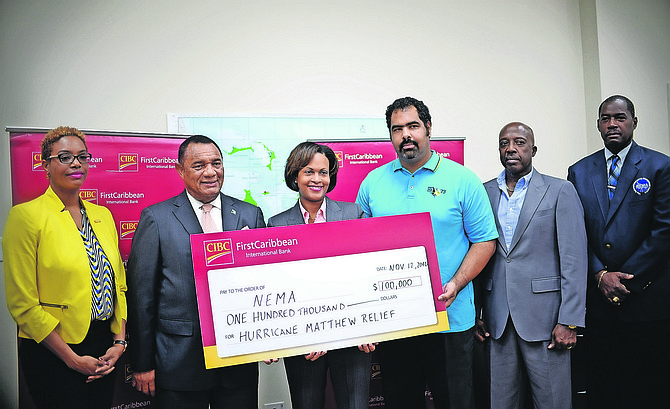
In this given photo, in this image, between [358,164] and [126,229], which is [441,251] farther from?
[126,229]

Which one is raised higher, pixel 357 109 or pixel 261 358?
pixel 357 109

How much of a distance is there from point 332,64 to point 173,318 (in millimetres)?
2333

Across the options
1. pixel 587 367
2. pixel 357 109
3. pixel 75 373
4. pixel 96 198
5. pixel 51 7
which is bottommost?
pixel 587 367

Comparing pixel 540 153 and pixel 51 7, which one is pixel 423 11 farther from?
pixel 51 7

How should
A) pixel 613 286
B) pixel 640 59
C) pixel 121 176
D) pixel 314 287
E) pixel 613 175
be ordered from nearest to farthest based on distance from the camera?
1. pixel 314 287
2. pixel 613 286
3. pixel 613 175
4. pixel 121 176
5. pixel 640 59

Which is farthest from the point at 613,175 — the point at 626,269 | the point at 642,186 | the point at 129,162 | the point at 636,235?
the point at 129,162

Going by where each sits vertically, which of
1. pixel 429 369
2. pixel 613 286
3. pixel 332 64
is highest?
pixel 332 64

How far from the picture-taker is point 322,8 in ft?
11.1

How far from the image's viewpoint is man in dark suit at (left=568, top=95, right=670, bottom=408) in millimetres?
2275

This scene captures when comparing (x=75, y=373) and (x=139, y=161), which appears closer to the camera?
(x=75, y=373)

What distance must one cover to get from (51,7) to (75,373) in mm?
2498

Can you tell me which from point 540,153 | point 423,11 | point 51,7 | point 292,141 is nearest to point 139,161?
point 292,141

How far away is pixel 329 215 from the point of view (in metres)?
2.01

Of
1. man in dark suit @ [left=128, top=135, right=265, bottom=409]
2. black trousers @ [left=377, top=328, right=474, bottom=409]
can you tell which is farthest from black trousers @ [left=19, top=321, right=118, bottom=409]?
black trousers @ [left=377, top=328, right=474, bottom=409]
